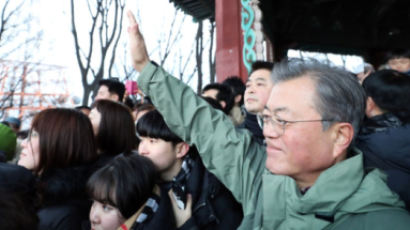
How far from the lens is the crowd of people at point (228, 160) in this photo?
1052 millimetres

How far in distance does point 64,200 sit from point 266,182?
1.00 metres

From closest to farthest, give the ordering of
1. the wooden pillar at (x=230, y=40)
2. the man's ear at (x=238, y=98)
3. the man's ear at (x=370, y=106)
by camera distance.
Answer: the man's ear at (x=370, y=106)
the man's ear at (x=238, y=98)
the wooden pillar at (x=230, y=40)

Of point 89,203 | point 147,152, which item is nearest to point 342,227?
point 147,152

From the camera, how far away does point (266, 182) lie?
4.32 ft

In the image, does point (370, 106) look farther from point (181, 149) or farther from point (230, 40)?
point (230, 40)

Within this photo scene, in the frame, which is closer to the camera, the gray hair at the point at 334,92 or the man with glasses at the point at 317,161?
the man with glasses at the point at 317,161

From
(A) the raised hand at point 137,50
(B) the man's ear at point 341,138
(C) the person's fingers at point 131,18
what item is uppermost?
(C) the person's fingers at point 131,18

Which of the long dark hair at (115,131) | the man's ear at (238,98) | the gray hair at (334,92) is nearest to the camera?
the gray hair at (334,92)

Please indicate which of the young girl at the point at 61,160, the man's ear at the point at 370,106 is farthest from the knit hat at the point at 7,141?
the man's ear at the point at 370,106

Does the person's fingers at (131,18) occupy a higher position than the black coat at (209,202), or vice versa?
the person's fingers at (131,18)

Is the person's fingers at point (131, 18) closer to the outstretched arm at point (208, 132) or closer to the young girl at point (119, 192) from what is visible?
the outstretched arm at point (208, 132)

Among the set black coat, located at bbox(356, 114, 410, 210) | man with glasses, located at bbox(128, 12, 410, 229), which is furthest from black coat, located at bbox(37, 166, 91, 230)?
black coat, located at bbox(356, 114, 410, 210)

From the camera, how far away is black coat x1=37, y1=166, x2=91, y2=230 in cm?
153

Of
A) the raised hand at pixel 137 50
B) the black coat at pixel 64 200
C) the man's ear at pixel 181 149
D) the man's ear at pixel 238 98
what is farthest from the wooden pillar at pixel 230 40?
the black coat at pixel 64 200
